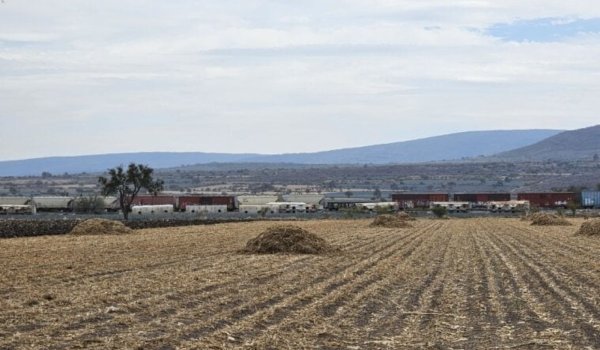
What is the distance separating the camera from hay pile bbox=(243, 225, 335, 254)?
29969 millimetres

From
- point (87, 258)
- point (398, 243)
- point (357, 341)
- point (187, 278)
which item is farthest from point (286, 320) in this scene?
point (398, 243)

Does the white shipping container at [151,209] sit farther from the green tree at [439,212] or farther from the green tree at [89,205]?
the green tree at [439,212]

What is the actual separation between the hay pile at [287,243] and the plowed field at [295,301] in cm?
106

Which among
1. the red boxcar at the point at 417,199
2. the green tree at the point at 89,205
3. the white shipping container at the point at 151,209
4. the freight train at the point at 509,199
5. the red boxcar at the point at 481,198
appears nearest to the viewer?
the white shipping container at the point at 151,209

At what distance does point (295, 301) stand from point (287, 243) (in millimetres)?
12880

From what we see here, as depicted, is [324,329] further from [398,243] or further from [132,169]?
[132,169]

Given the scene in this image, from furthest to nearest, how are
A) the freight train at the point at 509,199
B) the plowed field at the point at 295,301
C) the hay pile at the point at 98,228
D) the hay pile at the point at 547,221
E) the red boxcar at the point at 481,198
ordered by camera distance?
the red boxcar at the point at 481,198, the freight train at the point at 509,199, the hay pile at the point at 547,221, the hay pile at the point at 98,228, the plowed field at the point at 295,301

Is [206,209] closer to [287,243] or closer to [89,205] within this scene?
[89,205]

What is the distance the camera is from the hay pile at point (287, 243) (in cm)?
2997

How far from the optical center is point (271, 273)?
22.9 m

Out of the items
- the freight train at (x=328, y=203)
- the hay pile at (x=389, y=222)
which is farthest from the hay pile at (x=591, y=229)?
the freight train at (x=328, y=203)

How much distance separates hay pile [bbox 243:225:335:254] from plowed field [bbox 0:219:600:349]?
1.06 metres

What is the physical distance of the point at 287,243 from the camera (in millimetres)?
30297

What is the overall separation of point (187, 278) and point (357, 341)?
26.8 feet
